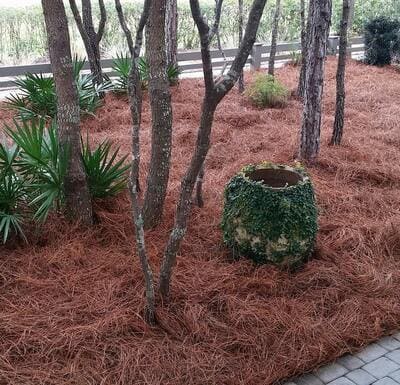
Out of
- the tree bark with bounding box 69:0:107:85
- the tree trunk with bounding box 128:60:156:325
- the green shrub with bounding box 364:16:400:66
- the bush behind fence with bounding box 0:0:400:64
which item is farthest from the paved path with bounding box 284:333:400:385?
the bush behind fence with bounding box 0:0:400:64

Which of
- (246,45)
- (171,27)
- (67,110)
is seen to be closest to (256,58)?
(171,27)

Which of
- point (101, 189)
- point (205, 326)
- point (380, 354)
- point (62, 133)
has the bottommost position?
point (380, 354)

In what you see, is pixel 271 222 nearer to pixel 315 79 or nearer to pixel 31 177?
pixel 31 177

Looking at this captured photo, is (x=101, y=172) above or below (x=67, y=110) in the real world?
below

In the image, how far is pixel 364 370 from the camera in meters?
2.91

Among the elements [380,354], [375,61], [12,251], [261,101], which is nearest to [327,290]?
[380,354]

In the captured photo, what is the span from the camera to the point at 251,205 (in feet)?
11.6

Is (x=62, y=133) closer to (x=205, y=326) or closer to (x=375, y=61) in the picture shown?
(x=205, y=326)

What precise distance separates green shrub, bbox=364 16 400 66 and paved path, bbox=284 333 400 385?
410 inches

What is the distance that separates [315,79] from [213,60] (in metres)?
7.10

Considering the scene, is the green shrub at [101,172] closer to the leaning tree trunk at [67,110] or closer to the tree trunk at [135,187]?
the leaning tree trunk at [67,110]

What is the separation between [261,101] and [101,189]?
4.53 meters

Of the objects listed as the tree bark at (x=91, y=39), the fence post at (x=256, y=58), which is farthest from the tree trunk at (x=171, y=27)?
the fence post at (x=256, y=58)

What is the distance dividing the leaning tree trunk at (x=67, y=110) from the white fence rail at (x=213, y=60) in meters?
5.21
